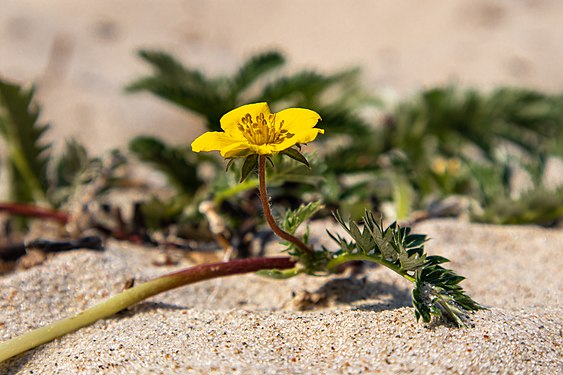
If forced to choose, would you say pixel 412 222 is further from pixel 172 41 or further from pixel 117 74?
pixel 172 41

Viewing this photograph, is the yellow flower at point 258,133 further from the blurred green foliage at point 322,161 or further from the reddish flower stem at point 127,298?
the blurred green foliage at point 322,161

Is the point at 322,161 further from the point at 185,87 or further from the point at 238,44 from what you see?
the point at 238,44

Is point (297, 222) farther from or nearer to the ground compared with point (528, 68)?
nearer to the ground

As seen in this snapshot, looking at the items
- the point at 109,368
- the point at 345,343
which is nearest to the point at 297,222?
the point at 345,343

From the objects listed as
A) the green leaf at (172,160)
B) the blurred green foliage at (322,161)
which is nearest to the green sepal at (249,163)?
the blurred green foliage at (322,161)

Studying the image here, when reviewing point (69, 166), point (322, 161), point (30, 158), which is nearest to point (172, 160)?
point (69, 166)

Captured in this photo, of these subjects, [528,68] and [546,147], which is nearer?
[546,147]
